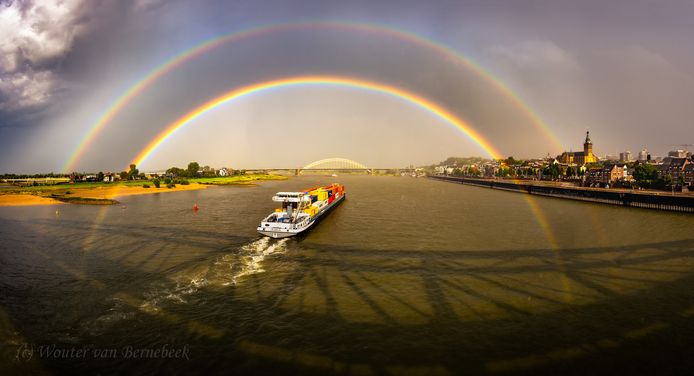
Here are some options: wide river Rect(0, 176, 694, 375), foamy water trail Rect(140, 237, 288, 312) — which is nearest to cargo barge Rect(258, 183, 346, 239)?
wide river Rect(0, 176, 694, 375)

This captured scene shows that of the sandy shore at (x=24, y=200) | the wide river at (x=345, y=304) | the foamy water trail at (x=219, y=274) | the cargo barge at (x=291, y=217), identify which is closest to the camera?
the wide river at (x=345, y=304)

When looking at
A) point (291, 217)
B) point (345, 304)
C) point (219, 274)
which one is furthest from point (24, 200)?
point (345, 304)

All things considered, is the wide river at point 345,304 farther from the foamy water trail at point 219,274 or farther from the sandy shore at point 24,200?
the sandy shore at point 24,200

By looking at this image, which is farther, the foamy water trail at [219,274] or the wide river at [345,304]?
the foamy water trail at [219,274]

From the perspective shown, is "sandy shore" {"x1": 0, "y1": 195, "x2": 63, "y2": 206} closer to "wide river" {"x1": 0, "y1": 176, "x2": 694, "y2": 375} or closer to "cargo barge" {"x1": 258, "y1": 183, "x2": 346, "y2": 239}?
"wide river" {"x1": 0, "y1": 176, "x2": 694, "y2": 375}

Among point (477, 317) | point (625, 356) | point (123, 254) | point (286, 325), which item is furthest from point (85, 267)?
point (625, 356)

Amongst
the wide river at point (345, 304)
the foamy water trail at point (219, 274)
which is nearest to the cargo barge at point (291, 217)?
the wide river at point (345, 304)

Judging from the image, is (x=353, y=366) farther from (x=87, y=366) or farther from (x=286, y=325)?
(x=87, y=366)
